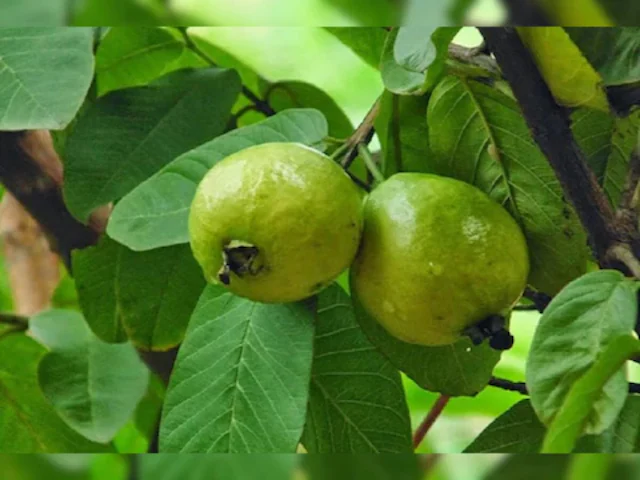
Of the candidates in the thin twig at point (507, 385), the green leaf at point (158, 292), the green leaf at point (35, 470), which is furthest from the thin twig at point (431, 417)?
the green leaf at point (35, 470)

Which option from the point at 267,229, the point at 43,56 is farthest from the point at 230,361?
the point at 43,56

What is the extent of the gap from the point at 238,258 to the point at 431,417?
0.94ft

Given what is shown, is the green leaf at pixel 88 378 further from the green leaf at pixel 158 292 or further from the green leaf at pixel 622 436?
the green leaf at pixel 622 436

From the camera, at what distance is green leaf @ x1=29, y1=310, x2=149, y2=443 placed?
0.56 meters

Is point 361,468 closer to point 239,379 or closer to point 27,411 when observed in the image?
point 239,379

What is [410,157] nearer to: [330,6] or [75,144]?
[330,6]

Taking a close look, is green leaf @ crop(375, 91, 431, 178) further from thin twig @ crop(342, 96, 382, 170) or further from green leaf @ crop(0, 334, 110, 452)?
green leaf @ crop(0, 334, 110, 452)

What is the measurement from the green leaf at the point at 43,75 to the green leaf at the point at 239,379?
5.1 inches

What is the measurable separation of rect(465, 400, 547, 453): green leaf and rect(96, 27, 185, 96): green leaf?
0.36 metres

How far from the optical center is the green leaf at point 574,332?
359 millimetres

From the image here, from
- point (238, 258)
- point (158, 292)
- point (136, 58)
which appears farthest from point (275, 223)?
point (136, 58)

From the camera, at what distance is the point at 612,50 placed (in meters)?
0.41

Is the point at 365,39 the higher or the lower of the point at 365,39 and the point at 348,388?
the higher

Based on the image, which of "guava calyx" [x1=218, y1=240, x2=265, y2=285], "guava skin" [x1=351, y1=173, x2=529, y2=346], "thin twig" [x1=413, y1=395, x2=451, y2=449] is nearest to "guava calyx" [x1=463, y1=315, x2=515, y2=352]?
"guava skin" [x1=351, y1=173, x2=529, y2=346]
